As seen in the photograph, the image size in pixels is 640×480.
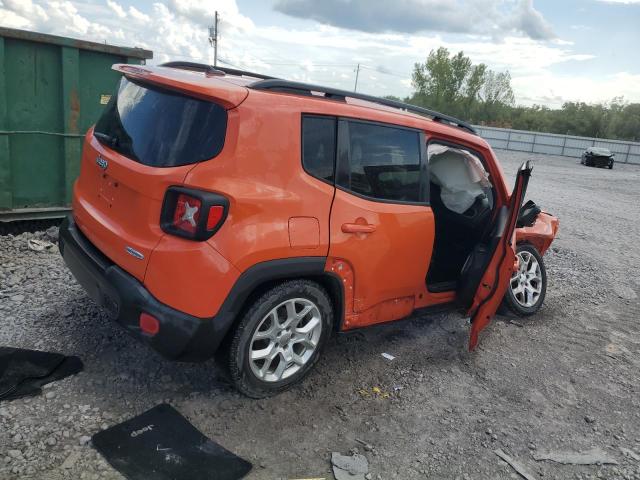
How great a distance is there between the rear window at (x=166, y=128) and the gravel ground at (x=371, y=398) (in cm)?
138

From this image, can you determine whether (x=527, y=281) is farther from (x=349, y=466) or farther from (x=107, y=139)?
(x=107, y=139)

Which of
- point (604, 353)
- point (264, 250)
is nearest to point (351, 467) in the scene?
point (264, 250)

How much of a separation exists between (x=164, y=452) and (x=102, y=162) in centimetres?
166

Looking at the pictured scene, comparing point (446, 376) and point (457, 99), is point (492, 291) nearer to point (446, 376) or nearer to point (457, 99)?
point (446, 376)

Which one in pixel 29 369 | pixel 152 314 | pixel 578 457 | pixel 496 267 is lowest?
pixel 578 457

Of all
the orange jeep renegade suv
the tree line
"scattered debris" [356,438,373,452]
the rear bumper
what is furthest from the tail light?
the tree line

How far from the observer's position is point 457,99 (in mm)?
69188

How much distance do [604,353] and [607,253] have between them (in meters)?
4.04

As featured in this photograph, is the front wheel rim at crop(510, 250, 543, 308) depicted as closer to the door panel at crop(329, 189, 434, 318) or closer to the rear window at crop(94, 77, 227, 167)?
the door panel at crop(329, 189, 434, 318)

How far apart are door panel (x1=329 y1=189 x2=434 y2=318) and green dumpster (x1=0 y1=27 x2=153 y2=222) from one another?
3.62 m

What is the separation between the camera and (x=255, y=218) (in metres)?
2.71

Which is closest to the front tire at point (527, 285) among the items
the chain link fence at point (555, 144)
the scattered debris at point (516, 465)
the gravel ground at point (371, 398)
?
the gravel ground at point (371, 398)

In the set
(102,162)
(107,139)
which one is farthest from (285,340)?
(107,139)

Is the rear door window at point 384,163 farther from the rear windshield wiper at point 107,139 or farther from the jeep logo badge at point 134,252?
the rear windshield wiper at point 107,139
